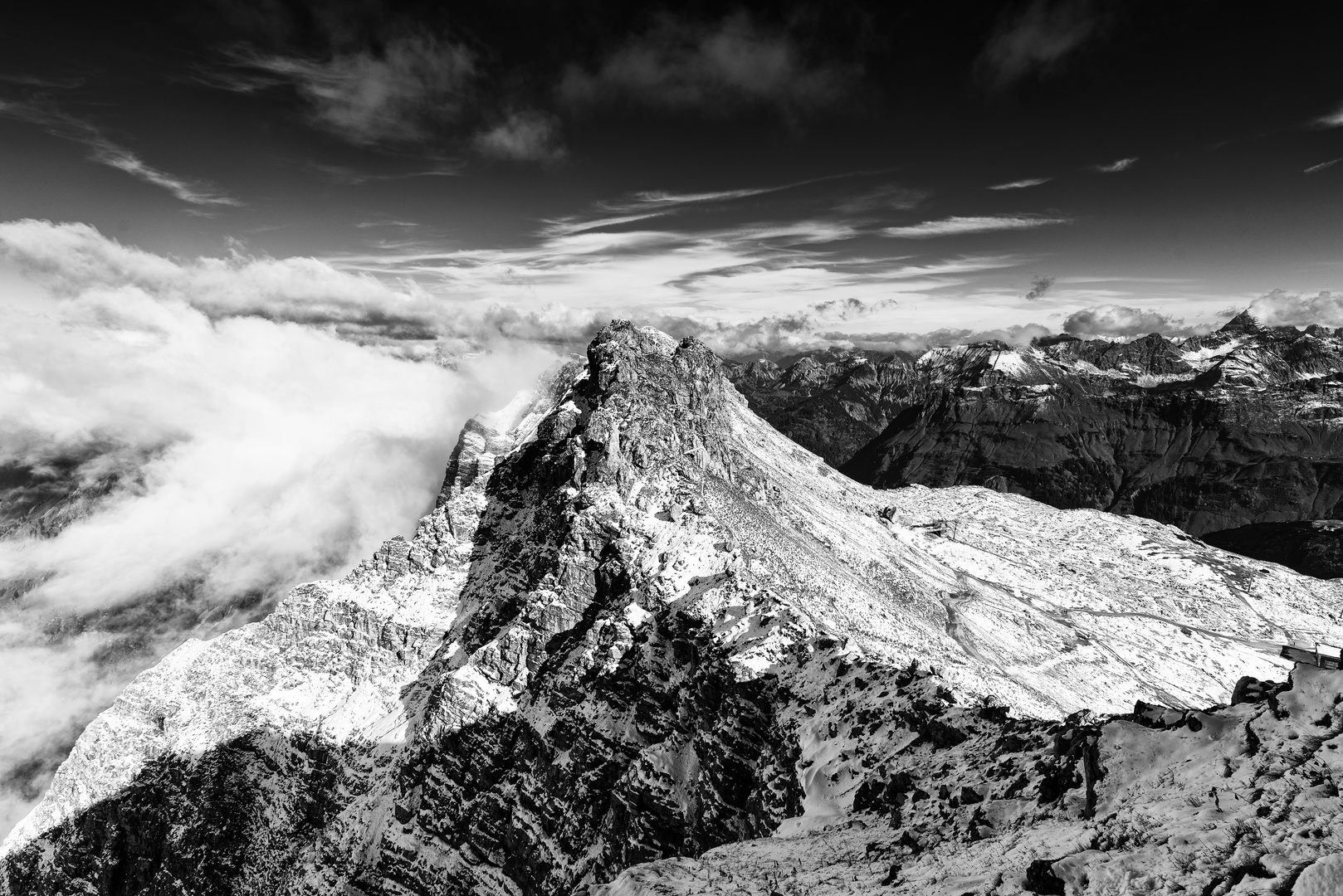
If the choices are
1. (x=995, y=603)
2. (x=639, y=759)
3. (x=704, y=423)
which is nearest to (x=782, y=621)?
(x=639, y=759)

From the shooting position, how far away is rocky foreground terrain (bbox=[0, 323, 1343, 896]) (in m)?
27.7

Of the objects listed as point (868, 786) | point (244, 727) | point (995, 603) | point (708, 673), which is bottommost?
point (995, 603)

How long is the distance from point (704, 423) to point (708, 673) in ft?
394

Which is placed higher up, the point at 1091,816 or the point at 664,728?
the point at 1091,816

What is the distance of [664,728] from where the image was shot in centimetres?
8044

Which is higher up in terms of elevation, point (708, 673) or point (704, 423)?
point (704, 423)

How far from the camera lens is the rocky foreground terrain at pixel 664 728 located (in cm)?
2770

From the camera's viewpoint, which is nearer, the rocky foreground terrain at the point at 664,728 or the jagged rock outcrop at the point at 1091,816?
the jagged rock outcrop at the point at 1091,816

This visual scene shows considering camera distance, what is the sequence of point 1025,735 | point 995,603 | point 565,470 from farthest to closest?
point 995,603 → point 565,470 → point 1025,735

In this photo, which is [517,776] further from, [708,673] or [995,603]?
[995,603]

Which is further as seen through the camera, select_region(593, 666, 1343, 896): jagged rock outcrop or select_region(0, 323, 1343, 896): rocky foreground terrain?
select_region(0, 323, 1343, 896): rocky foreground terrain

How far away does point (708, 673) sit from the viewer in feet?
257

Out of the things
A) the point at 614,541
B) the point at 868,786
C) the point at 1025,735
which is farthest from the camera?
the point at 614,541

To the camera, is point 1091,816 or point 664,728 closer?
point 1091,816
